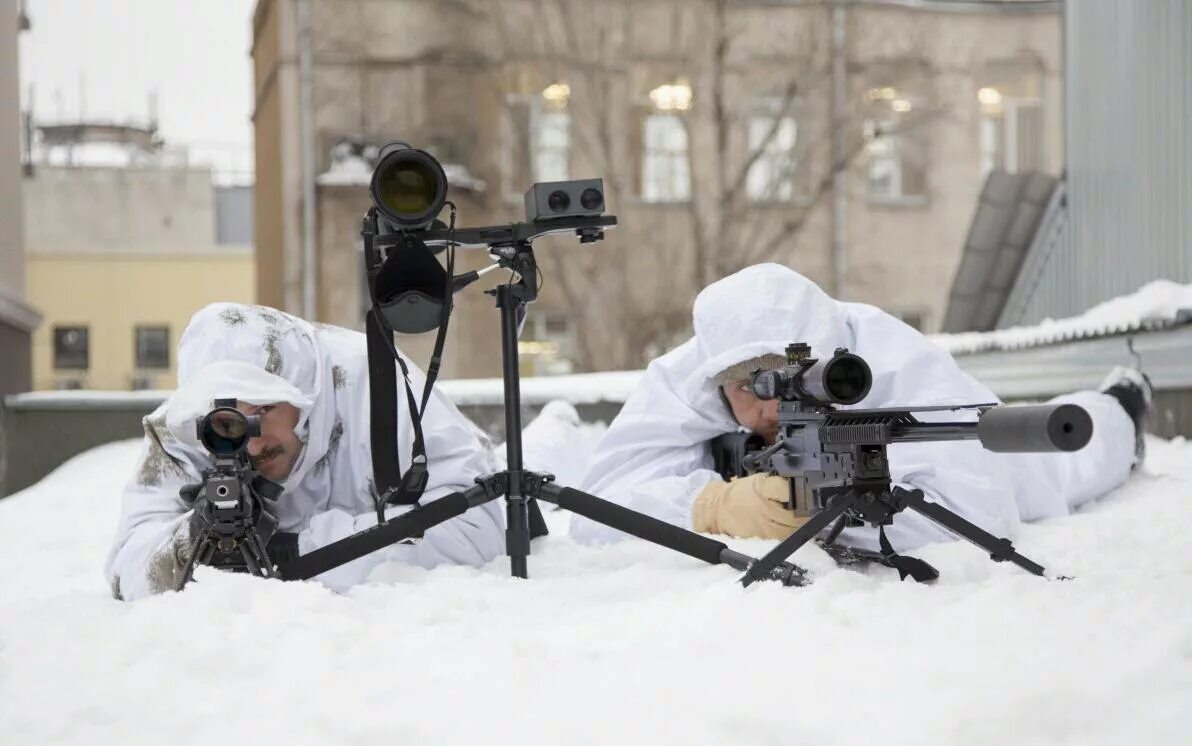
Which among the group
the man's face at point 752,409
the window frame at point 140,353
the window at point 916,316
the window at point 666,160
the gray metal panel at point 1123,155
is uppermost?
the window at point 666,160

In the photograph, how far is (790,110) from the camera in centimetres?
1066

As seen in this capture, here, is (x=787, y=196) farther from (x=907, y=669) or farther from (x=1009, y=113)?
(x=907, y=669)

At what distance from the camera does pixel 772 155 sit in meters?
10.7

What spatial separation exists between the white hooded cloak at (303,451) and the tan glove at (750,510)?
16.0 inches

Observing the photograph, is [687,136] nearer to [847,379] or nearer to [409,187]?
[409,187]

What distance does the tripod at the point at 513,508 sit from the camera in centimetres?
187

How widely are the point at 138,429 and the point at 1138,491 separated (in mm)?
4039

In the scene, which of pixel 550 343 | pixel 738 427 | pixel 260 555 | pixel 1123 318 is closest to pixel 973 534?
pixel 738 427

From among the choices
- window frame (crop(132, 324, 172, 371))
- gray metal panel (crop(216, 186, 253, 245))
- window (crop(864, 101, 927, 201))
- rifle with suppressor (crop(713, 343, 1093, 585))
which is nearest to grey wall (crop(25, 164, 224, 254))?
gray metal panel (crop(216, 186, 253, 245))

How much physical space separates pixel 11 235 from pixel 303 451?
186 inches

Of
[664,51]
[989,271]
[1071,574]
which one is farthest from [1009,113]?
[1071,574]

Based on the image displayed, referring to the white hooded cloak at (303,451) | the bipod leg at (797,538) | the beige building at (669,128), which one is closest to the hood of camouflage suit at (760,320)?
the white hooded cloak at (303,451)

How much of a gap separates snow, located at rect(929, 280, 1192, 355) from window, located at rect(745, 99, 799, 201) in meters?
5.73

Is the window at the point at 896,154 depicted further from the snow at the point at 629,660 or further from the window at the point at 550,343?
the snow at the point at 629,660
